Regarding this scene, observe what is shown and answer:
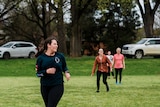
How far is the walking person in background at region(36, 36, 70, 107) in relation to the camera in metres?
9.04

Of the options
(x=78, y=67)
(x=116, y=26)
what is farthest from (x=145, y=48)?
(x=116, y=26)

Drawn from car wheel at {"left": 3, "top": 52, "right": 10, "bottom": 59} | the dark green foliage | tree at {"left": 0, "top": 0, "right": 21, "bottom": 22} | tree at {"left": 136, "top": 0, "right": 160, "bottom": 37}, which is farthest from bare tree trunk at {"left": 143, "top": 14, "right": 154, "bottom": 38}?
tree at {"left": 0, "top": 0, "right": 21, "bottom": 22}

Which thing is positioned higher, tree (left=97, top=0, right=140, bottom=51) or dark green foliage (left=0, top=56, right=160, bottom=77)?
tree (left=97, top=0, right=140, bottom=51)

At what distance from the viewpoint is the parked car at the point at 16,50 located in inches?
1734

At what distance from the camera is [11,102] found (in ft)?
47.8

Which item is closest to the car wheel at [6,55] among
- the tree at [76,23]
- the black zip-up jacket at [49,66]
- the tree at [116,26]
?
the tree at [76,23]

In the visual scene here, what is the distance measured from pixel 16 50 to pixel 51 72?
36502 mm

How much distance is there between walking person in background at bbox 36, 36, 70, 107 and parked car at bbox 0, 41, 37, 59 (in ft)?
115

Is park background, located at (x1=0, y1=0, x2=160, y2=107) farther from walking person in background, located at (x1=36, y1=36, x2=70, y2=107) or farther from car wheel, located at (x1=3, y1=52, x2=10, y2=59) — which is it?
car wheel, located at (x1=3, y1=52, x2=10, y2=59)

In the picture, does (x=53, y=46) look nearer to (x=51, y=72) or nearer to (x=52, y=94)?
(x=51, y=72)

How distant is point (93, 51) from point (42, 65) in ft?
177

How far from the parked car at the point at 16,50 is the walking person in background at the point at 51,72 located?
35.1m

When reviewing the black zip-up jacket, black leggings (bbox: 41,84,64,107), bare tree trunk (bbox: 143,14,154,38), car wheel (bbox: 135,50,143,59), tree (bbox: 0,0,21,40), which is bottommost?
car wheel (bbox: 135,50,143,59)

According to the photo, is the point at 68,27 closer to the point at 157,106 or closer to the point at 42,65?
the point at 157,106
